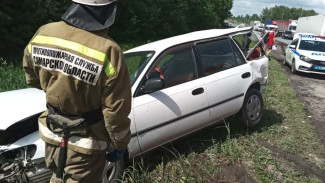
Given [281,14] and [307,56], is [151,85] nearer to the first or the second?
[307,56]

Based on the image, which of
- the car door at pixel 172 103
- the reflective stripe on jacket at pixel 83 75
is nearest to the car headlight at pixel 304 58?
the car door at pixel 172 103

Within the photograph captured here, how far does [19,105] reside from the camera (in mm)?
3172

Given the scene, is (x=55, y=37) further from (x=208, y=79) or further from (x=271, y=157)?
(x=271, y=157)

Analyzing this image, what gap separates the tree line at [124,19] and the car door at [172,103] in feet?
26.1

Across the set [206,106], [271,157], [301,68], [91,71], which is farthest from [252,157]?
[301,68]

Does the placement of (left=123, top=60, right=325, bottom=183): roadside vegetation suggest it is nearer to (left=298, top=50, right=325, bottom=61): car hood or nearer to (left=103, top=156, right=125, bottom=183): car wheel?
(left=103, top=156, right=125, bottom=183): car wheel

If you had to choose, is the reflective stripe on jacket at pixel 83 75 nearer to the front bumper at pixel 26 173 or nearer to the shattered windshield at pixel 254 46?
the front bumper at pixel 26 173

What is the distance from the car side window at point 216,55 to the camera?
4219 mm

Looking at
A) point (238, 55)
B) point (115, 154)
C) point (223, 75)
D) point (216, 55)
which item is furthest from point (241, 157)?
point (115, 154)

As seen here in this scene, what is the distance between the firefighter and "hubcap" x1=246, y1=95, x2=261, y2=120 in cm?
326

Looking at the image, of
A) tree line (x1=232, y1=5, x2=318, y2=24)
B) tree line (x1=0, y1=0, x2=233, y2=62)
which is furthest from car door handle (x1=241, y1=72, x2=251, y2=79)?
tree line (x1=232, y1=5, x2=318, y2=24)

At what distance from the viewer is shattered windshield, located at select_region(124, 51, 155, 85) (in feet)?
11.8

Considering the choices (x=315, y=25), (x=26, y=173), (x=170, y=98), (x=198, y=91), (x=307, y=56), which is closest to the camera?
(x=26, y=173)

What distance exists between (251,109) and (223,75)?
0.97m
